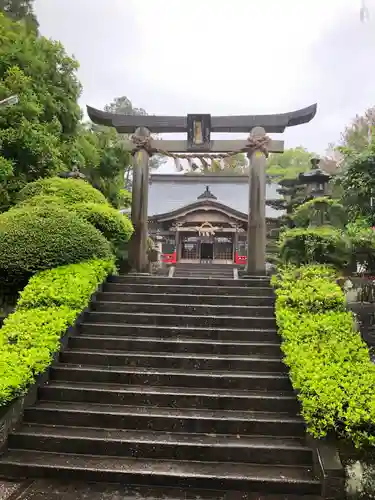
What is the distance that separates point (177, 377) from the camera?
16.4ft

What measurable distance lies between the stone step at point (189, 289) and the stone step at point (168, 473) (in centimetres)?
358

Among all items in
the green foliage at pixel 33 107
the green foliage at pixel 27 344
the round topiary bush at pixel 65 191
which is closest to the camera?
the green foliage at pixel 27 344

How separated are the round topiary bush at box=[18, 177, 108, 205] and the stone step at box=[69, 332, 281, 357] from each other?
365 cm

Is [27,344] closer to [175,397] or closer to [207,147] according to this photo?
[175,397]

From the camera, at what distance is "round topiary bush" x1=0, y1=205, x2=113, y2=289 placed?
21.1 feet

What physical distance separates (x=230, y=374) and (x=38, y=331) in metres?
2.61

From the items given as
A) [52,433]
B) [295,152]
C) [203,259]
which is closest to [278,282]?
[52,433]

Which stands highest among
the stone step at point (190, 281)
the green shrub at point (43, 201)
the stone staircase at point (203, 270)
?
the green shrub at point (43, 201)

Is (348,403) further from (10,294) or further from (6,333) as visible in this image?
(10,294)

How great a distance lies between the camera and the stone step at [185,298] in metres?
6.86

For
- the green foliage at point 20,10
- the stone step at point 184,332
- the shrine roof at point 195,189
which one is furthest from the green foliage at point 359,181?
the shrine roof at point 195,189

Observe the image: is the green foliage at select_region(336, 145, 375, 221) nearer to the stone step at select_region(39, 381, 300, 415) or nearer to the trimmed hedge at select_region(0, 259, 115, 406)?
the stone step at select_region(39, 381, 300, 415)

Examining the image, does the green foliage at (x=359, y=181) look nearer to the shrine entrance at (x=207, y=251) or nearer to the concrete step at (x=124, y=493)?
the concrete step at (x=124, y=493)

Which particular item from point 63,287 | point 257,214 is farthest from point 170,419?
point 257,214
